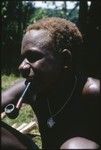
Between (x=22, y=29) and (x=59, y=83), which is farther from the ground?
(x=59, y=83)

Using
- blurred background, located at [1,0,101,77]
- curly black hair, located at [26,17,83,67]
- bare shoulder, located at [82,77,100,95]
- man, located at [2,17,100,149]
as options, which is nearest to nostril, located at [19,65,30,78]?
man, located at [2,17,100,149]

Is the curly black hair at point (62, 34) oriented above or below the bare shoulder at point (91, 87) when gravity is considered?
above

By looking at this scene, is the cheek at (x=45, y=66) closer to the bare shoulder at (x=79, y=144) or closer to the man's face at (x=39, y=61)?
the man's face at (x=39, y=61)

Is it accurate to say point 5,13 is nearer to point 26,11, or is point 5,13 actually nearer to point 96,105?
point 26,11

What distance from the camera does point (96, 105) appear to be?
2.79 m

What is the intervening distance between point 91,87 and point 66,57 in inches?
10.6

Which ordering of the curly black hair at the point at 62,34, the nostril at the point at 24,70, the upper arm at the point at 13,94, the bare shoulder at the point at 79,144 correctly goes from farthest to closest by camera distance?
the upper arm at the point at 13,94, the curly black hair at the point at 62,34, the nostril at the point at 24,70, the bare shoulder at the point at 79,144

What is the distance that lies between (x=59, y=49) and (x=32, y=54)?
205mm

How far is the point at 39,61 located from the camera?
2.79 m

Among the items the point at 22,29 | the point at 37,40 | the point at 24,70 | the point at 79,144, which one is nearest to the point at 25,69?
the point at 24,70

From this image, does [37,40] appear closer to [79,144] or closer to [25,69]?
[25,69]

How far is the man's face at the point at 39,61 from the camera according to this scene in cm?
278

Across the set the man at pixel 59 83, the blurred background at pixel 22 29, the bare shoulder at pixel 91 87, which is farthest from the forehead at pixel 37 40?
the blurred background at pixel 22 29

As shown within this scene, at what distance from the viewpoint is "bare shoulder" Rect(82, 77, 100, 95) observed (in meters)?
2.84
